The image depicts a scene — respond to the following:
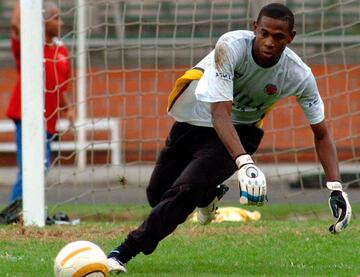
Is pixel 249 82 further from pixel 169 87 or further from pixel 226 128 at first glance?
pixel 169 87

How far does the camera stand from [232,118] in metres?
7.60

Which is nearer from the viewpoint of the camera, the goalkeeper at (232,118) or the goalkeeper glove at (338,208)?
the goalkeeper at (232,118)

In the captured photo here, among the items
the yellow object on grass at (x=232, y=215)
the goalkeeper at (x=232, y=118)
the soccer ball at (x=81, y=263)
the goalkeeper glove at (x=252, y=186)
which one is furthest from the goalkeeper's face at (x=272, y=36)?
the yellow object on grass at (x=232, y=215)

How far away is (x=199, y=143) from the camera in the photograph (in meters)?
7.59

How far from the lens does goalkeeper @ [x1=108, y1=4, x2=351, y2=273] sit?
22.6ft

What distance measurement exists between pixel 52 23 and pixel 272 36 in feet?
15.6

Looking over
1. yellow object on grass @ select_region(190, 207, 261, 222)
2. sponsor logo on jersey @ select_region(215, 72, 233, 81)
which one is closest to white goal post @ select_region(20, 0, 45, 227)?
yellow object on grass @ select_region(190, 207, 261, 222)

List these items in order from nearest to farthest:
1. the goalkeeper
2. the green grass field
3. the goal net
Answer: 1. the goalkeeper
2. the green grass field
3. the goal net

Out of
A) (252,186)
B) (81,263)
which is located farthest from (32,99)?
(252,186)

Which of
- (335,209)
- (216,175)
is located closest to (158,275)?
(216,175)

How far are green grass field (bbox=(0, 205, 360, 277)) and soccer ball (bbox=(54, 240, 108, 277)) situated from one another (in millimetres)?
573

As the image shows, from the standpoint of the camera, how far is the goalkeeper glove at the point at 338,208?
7098 millimetres

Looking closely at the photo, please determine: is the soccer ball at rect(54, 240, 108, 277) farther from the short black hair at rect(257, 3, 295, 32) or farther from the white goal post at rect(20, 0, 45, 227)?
the white goal post at rect(20, 0, 45, 227)

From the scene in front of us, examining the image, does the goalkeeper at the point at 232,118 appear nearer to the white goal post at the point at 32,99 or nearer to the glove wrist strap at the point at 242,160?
the glove wrist strap at the point at 242,160
